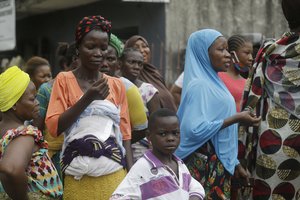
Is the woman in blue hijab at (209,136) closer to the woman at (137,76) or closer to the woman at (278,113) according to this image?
the woman at (278,113)

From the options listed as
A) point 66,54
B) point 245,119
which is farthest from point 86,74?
point 66,54

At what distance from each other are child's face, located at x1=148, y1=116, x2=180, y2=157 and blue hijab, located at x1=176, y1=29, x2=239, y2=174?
0.89 meters

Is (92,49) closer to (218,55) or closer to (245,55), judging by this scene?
(218,55)

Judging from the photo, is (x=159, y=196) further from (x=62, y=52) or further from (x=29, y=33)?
(x=29, y=33)

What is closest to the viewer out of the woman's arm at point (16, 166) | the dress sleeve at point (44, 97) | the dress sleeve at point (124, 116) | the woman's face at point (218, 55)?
the woman's arm at point (16, 166)

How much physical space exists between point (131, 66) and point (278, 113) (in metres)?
1.74

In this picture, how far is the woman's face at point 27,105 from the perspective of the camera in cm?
416

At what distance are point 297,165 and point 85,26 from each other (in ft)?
6.01

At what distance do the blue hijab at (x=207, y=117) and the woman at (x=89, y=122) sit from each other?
72 centimetres

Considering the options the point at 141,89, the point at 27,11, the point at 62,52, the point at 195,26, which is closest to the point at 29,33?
the point at 27,11

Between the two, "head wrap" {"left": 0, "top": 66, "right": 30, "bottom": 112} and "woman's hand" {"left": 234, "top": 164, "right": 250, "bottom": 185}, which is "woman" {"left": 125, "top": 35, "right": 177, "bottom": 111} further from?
"head wrap" {"left": 0, "top": 66, "right": 30, "bottom": 112}

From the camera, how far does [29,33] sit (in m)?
17.8

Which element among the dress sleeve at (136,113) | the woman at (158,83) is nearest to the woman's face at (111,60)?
the dress sleeve at (136,113)

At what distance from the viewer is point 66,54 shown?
21.8ft
